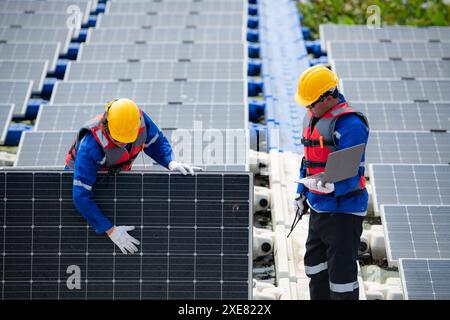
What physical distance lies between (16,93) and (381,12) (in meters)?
8.53

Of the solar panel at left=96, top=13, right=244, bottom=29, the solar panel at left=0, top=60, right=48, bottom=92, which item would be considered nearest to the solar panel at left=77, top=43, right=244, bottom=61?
the solar panel at left=0, top=60, right=48, bottom=92

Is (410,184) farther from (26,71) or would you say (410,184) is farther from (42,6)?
(42,6)

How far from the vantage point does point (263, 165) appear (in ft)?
40.1

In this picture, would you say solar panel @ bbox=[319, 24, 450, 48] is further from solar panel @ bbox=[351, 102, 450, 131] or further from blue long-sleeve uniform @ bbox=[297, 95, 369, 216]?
blue long-sleeve uniform @ bbox=[297, 95, 369, 216]

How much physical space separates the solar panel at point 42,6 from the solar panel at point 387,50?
5749 millimetres

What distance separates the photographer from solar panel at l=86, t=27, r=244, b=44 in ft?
53.4

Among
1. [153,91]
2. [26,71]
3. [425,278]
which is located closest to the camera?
[425,278]

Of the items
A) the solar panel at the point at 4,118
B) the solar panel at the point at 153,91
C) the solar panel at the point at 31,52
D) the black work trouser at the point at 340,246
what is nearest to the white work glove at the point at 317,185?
the black work trouser at the point at 340,246

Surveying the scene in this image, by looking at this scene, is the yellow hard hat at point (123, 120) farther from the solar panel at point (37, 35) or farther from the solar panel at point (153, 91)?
the solar panel at point (37, 35)

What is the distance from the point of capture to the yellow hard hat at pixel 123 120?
787 cm

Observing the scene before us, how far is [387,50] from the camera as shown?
15562mm

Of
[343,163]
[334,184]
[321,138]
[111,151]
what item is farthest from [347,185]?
[111,151]

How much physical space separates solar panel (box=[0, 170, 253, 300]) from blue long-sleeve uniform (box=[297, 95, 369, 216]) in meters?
0.76

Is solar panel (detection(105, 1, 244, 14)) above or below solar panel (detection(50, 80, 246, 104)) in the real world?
above
